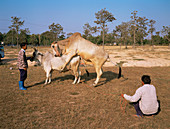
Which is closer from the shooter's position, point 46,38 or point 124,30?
point 124,30

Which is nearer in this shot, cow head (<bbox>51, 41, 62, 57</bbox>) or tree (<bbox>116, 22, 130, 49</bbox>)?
cow head (<bbox>51, 41, 62, 57</bbox>)

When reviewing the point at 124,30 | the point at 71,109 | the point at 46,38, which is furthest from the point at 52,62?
the point at 46,38

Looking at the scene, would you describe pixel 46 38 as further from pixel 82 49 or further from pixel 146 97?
pixel 146 97

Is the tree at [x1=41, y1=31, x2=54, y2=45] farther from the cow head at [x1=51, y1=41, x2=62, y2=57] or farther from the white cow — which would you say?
the cow head at [x1=51, y1=41, x2=62, y2=57]

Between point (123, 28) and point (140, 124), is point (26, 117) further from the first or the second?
point (123, 28)

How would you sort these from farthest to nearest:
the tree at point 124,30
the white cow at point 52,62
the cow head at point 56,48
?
the tree at point 124,30 < the white cow at point 52,62 < the cow head at point 56,48

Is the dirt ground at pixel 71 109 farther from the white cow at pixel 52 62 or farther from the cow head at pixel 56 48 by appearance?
the cow head at pixel 56 48

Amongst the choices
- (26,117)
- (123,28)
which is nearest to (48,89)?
Result: (26,117)

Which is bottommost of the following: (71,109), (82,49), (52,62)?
(71,109)

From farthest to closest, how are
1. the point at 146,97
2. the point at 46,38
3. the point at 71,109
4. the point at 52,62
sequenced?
1. the point at 46,38
2. the point at 52,62
3. the point at 71,109
4. the point at 146,97

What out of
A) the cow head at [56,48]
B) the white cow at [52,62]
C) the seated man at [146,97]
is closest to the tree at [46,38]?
the white cow at [52,62]

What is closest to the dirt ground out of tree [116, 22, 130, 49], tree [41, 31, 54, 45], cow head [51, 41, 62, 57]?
cow head [51, 41, 62, 57]

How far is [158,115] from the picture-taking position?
5074 millimetres

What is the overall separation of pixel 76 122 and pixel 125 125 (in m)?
1.51
